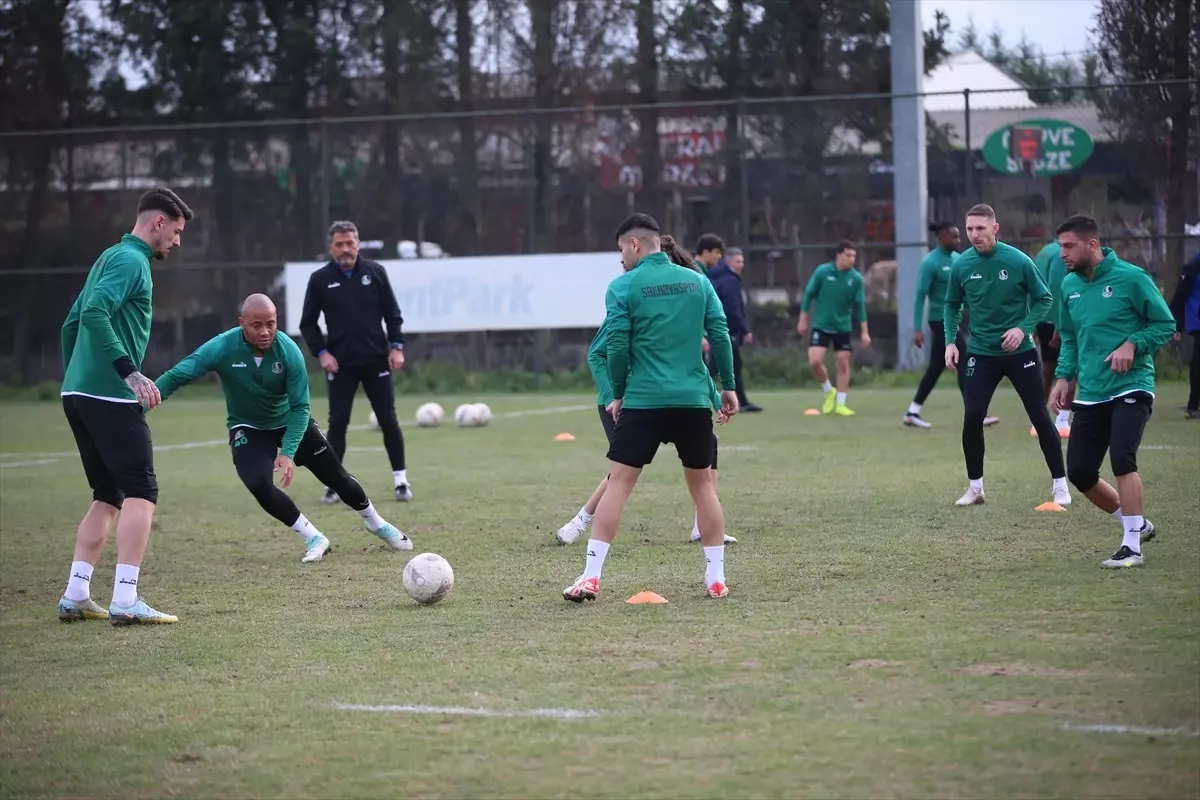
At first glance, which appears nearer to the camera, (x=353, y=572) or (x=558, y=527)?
(x=353, y=572)

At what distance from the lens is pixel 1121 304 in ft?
27.6

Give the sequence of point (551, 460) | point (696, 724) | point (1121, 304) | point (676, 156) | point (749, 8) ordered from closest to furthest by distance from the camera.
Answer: point (696, 724)
point (1121, 304)
point (551, 460)
point (676, 156)
point (749, 8)

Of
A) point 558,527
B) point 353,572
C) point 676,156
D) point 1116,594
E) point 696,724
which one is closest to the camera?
point 696,724

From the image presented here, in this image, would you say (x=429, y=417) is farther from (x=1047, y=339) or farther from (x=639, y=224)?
(x=639, y=224)

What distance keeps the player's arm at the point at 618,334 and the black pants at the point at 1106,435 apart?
2.75m

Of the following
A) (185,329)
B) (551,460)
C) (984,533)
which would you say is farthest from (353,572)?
(185,329)

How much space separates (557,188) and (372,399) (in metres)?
14.8

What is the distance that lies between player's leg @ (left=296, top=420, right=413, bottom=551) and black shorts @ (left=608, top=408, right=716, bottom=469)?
2650 mm

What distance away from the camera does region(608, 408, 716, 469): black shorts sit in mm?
7596

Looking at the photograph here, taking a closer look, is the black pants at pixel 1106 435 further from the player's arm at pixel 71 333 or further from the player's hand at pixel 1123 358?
the player's arm at pixel 71 333

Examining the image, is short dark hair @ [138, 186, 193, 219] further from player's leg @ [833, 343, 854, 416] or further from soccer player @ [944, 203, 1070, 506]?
player's leg @ [833, 343, 854, 416]

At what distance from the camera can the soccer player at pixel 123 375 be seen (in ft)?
24.8

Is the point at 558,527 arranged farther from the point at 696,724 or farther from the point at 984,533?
the point at 696,724

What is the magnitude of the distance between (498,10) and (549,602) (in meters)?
24.6
